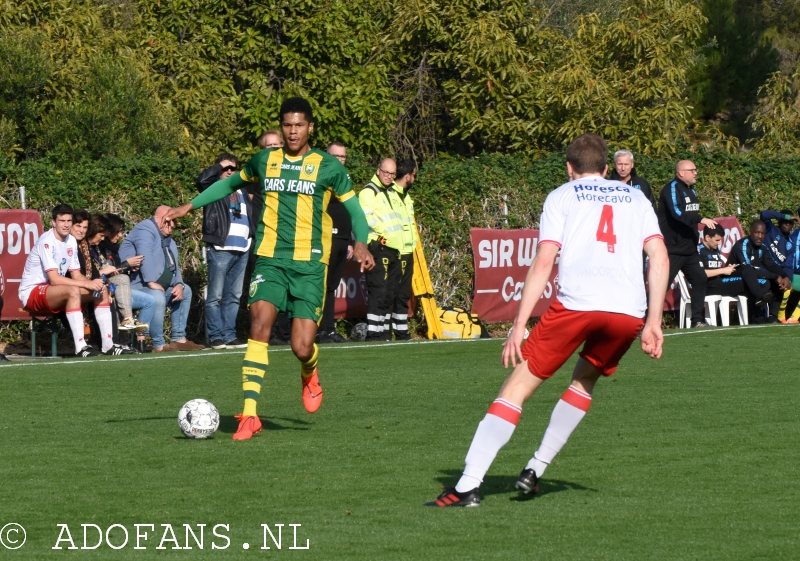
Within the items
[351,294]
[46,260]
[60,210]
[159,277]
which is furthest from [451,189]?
[46,260]

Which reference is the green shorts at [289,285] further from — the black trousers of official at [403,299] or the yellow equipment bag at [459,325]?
the yellow equipment bag at [459,325]

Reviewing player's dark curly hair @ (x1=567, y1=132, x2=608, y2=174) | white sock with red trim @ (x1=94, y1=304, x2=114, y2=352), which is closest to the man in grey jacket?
white sock with red trim @ (x1=94, y1=304, x2=114, y2=352)

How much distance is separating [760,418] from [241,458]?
3.84 m

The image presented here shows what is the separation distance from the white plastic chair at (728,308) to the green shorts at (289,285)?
1295cm

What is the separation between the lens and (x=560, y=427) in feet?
21.9

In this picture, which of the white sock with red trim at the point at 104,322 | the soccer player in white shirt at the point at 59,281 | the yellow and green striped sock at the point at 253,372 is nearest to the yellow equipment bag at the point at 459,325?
the white sock with red trim at the point at 104,322

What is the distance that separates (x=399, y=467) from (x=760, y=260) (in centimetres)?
1524

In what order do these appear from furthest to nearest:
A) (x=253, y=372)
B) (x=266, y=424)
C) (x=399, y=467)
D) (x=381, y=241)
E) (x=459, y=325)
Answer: (x=459, y=325) < (x=381, y=241) < (x=266, y=424) < (x=253, y=372) < (x=399, y=467)

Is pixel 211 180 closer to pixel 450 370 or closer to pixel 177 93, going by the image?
pixel 450 370

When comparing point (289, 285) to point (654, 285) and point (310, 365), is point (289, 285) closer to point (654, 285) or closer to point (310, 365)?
point (310, 365)

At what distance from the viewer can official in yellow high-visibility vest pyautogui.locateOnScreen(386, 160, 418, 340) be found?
17.1 meters

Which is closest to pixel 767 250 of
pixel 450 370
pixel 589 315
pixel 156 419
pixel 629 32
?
pixel 629 32

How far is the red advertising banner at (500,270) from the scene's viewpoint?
1939 cm

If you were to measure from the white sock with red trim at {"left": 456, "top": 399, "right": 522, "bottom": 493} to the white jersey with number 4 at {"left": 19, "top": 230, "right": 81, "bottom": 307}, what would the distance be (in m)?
9.34
